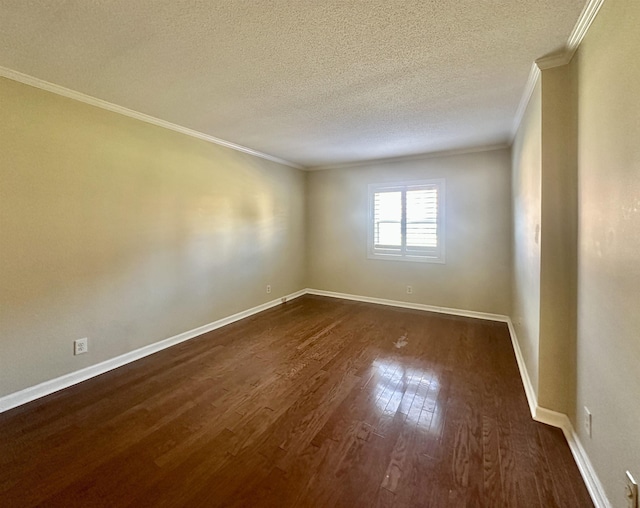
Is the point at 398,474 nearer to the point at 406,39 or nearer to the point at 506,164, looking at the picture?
the point at 406,39

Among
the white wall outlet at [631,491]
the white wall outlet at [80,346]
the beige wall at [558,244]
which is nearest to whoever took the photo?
the white wall outlet at [631,491]

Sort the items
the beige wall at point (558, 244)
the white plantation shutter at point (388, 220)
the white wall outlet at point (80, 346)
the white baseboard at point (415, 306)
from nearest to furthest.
→ the beige wall at point (558, 244)
the white wall outlet at point (80, 346)
the white baseboard at point (415, 306)
the white plantation shutter at point (388, 220)

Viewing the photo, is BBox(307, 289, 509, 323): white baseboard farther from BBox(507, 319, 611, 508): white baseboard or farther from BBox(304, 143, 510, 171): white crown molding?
BBox(304, 143, 510, 171): white crown molding

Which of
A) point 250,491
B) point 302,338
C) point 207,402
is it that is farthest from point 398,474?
point 302,338

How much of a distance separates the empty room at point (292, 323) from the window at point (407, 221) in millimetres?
801

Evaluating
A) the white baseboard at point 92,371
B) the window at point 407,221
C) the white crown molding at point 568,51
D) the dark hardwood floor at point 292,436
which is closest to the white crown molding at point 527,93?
the white crown molding at point 568,51

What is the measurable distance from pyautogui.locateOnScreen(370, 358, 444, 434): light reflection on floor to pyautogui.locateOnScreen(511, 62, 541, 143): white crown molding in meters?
2.54

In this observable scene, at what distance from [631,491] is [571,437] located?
2.56 ft

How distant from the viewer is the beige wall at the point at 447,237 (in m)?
4.10

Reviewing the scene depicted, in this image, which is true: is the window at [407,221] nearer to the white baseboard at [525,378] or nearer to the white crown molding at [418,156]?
the white crown molding at [418,156]

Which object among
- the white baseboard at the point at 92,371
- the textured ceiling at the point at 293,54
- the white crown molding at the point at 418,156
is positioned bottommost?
the white baseboard at the point at 92,371

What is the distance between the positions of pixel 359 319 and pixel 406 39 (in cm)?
336

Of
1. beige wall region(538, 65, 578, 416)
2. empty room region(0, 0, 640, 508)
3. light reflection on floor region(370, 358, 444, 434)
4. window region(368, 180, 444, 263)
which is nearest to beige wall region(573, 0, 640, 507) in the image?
empty room region(0, 0, 640, 508)

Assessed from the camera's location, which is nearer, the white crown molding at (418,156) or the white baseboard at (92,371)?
the white baseboard at (92,371)
